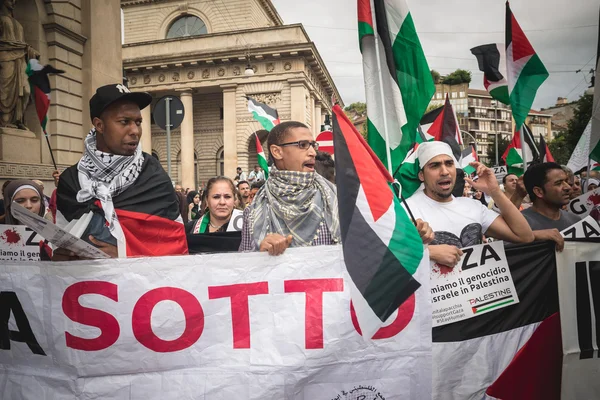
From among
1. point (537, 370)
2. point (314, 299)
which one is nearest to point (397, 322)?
point (314, 299)

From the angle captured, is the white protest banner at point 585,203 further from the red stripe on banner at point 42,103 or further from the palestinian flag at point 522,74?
the red stripe on banner at point 42,103

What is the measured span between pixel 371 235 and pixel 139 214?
1.41 meters

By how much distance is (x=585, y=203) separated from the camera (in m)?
4.10

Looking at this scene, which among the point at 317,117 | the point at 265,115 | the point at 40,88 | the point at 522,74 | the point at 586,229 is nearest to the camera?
the point at 586,229

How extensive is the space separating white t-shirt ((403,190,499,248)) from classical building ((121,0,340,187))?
94.7 feet

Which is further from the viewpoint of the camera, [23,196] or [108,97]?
[23,196]

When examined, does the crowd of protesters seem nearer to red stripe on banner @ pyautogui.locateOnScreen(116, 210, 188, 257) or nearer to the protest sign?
red stripe on banner @ pyautogui.locateOnScreen(116, 210, 188, 257)

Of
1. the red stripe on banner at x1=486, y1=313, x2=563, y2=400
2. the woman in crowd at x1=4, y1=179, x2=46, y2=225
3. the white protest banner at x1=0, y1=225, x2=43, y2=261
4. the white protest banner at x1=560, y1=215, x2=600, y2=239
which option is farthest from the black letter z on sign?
the white protest banner at x1=560, y1=215, x2=600, y2=239

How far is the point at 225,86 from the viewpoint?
34.8 metres

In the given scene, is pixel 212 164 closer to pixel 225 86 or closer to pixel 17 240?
pixel 225 86

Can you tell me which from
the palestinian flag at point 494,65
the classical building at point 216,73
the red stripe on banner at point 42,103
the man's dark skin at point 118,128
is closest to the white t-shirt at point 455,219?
the man's dark skin at point 118,128

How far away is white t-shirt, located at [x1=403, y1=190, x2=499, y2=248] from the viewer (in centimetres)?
286

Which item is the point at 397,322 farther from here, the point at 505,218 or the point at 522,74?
the point at 522,74

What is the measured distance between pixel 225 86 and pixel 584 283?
34335mm
